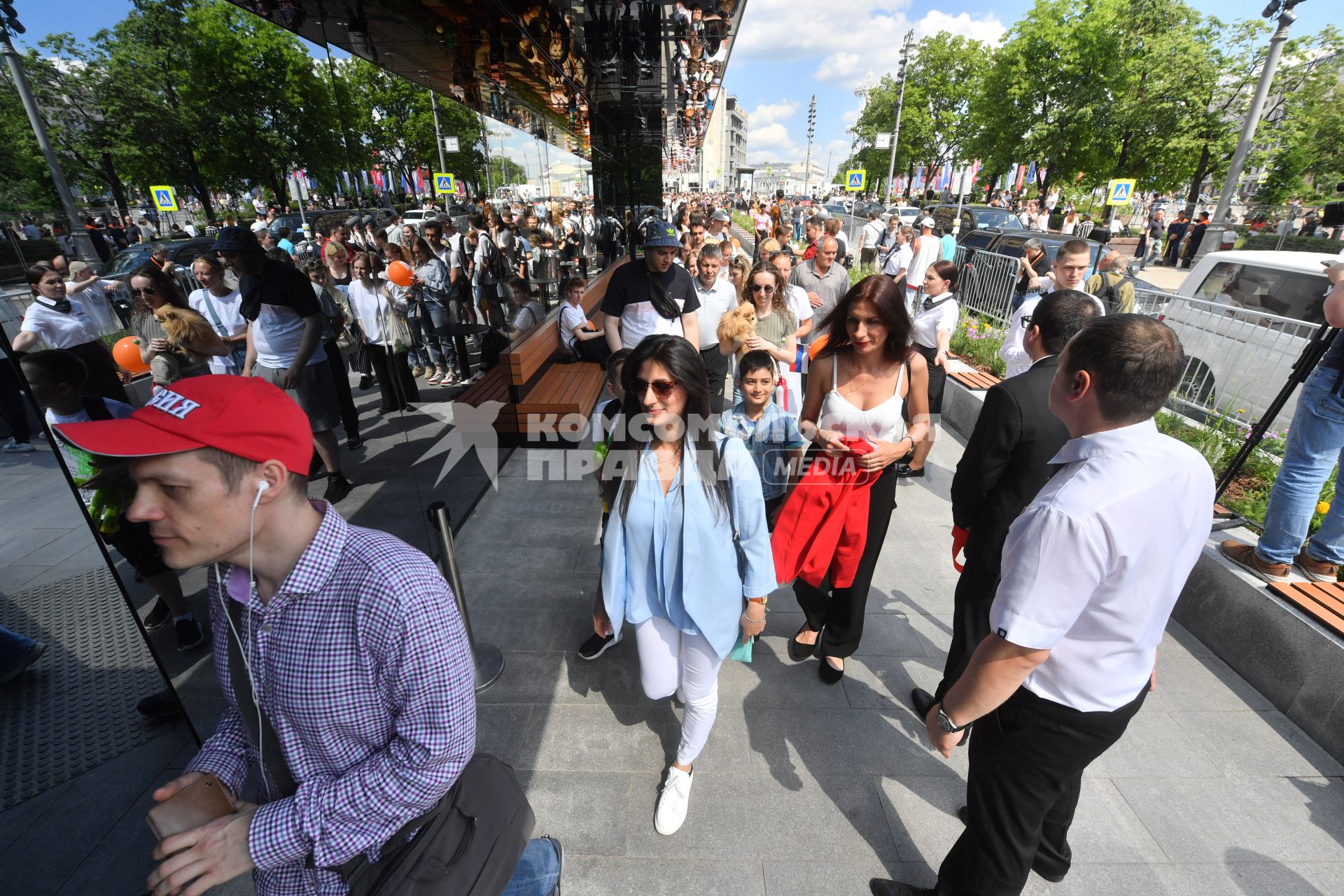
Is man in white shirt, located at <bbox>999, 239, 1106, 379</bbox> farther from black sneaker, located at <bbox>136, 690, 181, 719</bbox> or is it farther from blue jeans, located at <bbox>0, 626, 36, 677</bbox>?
blue jeans, located at <bbox>0, 626, 36, 677</bbox>

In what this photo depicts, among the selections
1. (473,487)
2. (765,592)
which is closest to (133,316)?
(473,487)

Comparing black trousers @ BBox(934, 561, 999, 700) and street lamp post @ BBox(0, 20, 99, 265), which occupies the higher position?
street lamp post @ BBox(0, 20, 99, 265)

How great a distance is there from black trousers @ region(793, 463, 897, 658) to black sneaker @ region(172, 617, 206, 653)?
3.43 m

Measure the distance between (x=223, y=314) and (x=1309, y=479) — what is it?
7.16 metres

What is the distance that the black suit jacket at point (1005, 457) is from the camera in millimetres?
2170

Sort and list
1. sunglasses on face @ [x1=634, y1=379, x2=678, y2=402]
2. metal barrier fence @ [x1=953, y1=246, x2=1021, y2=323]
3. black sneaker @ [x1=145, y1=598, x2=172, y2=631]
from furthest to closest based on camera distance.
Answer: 1. metal barrier fence @ [x1=953, y1=246, x2=1021, y2=323]
2. black sneaker @ [x1=145, y1=598, x2=172, y2=631]
3. sunglasses on face @ [x1=634, y1=379, x2=678, y2=402]

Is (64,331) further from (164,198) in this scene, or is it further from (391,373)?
(391,373)

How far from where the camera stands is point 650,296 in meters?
4.47

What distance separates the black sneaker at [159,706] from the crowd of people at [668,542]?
1.75 ft

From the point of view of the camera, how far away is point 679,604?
2203 millimetres

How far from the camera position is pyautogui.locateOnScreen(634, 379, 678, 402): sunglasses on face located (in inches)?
80.6

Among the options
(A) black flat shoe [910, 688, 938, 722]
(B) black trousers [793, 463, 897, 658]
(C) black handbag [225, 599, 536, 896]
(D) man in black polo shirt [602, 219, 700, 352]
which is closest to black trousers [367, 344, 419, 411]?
(D) man in black polo shirt [602, 219, 700, 352]

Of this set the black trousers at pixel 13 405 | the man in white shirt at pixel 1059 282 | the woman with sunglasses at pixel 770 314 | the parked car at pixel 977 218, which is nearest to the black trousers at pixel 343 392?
the black trousers at pixel 13 405

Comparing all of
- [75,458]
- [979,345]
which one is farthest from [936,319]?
[75,458]
